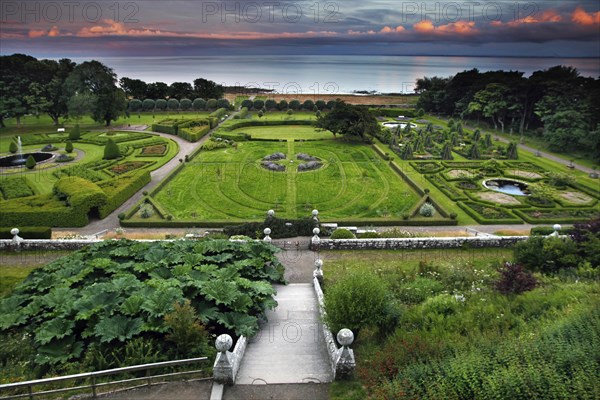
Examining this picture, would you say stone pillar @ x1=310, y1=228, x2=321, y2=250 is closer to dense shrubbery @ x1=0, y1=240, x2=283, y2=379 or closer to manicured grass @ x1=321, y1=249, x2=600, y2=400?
dense shrubbery @ x1=0, y1=240, x2=283, y2=379

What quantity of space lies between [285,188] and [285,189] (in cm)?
27

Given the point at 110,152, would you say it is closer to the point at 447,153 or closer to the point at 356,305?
the point at 447,153

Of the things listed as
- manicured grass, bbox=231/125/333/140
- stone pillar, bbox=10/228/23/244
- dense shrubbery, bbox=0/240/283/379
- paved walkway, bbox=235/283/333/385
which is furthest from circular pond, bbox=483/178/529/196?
stone pillar, bbox=10/228/23/244

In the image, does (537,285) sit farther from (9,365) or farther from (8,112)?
(8,112)

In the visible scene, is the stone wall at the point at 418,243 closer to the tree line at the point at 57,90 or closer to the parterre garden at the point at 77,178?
the parterre garden at the point at 77,178

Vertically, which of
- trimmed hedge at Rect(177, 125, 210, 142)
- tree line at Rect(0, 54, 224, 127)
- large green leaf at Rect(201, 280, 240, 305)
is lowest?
large green leaf at Rect(201, 280, 240, 305)

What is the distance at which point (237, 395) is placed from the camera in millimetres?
12062

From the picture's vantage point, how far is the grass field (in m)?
33.4

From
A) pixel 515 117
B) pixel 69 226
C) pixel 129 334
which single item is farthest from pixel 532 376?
pixel 515 117

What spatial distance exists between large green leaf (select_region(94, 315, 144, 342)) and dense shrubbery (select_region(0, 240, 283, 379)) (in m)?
0.03

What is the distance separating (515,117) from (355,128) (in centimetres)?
3039

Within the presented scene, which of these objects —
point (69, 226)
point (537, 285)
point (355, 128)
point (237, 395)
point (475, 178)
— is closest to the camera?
point (237, 395)

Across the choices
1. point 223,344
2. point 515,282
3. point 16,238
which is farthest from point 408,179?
point 16,238

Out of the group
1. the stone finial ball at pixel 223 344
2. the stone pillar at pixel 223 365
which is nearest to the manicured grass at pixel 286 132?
the stone finial ball at pixel 223 344
